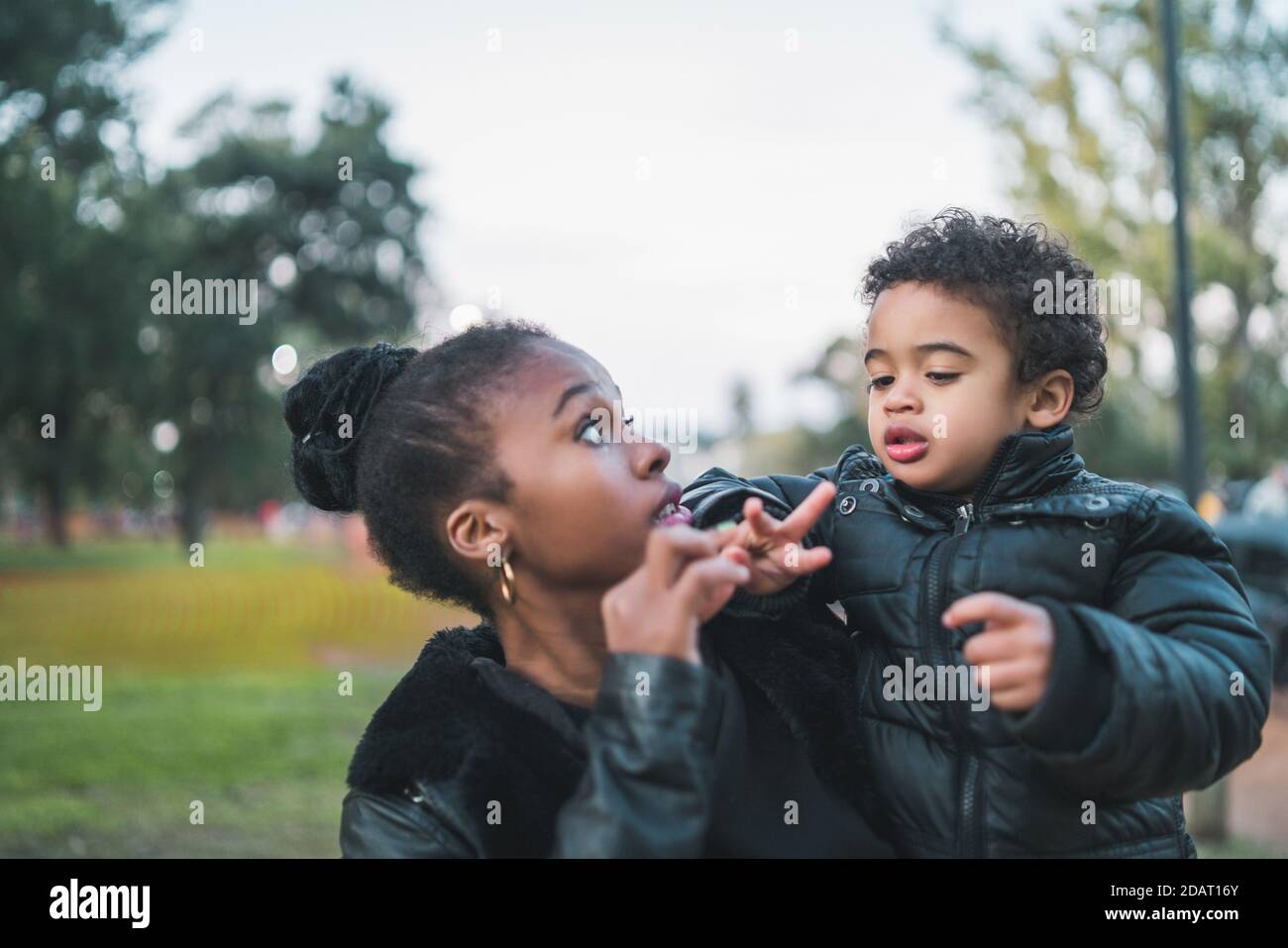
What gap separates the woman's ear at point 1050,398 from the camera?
1.97m

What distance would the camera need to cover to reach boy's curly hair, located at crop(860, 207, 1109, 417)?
194 cm

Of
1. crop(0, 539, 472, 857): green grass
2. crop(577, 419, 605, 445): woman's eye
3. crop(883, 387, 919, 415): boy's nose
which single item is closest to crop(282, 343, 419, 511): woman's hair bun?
crop(577, 419, 605, 445): woman's eye

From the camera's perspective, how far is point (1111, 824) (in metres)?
1.66

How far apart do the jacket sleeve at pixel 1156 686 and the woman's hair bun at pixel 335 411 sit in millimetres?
1125

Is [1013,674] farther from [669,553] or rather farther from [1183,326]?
[1183,326]

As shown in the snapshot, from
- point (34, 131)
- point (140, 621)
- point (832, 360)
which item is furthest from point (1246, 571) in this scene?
point (34, 131)

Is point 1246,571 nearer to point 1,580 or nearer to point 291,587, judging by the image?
point 291,587

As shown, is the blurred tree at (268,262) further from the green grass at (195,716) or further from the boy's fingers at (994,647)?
the boy's fingers at (994,647)

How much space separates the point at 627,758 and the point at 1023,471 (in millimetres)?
823

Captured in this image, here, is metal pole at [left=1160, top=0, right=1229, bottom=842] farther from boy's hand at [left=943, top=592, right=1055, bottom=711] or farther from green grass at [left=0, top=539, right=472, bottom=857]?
boy's hand at [left=943, top=592, right=1055, bottom=711]

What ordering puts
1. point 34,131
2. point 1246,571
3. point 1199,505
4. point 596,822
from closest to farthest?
point 596,822
point 1199,505
point 1246,571
point 34,131

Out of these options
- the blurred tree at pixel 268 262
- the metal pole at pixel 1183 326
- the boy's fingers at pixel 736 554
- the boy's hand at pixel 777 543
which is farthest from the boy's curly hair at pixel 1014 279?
the blurred tree at pixel 268 262
